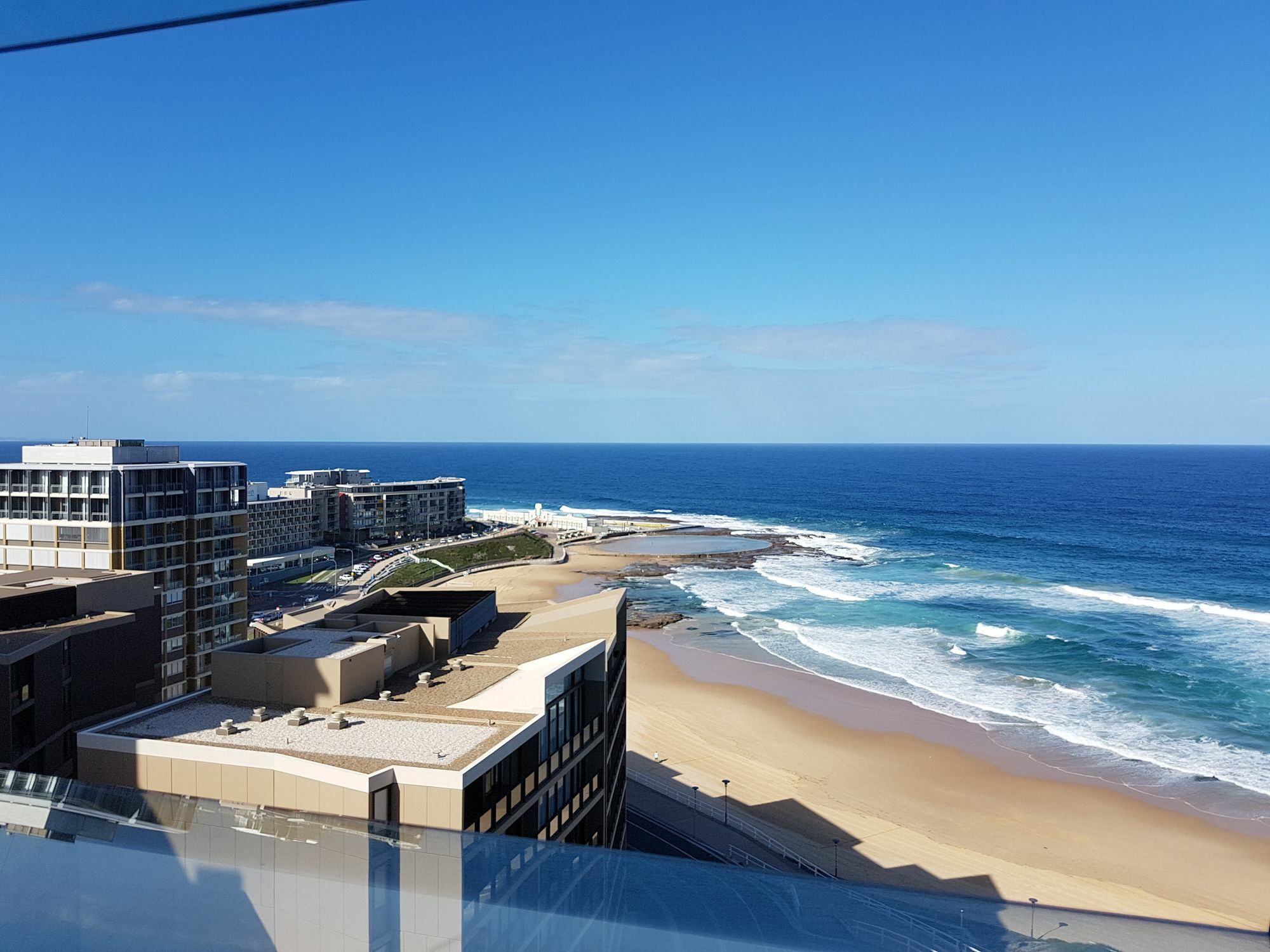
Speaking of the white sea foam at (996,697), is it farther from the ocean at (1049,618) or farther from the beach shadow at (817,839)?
the beach shadow at (817,839)

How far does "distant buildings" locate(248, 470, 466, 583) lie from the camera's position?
62562 millimetres

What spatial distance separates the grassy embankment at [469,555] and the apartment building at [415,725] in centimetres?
4183

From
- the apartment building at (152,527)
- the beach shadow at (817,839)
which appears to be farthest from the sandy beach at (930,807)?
the apartment building at (152,527)

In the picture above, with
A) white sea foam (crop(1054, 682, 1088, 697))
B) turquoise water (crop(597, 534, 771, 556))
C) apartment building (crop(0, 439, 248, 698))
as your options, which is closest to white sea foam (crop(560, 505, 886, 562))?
turquoise water (crop(597, 534, 771, 556))

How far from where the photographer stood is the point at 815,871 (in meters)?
20.7

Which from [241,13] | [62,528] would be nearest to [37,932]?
[241,13]

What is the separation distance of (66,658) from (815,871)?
1569 cm

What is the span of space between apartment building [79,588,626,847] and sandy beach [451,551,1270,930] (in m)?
7.52

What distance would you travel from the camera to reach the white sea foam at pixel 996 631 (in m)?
43.4

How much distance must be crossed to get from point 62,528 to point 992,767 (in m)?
28.0

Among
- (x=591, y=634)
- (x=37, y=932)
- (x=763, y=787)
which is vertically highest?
(x=37, y=932)

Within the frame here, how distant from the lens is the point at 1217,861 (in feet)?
72.2

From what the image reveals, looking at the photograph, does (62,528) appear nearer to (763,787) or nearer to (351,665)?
(351,665)

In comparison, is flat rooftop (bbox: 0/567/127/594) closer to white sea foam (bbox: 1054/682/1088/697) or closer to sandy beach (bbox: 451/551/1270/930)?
sandy beach (bbox: 451/551/1270/930)
